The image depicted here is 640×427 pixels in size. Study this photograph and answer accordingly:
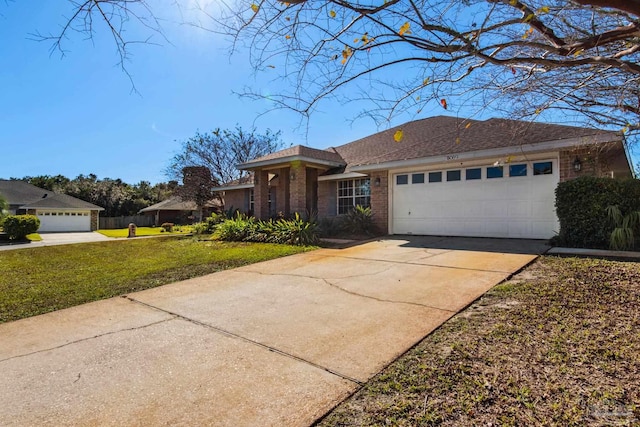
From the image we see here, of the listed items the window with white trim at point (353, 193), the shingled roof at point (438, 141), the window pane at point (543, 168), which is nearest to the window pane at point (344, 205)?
the window with white trim at point (353, 193)

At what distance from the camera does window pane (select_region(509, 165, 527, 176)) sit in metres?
9.98

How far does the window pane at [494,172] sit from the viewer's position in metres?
10.4

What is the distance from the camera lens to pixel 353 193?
15078 mm

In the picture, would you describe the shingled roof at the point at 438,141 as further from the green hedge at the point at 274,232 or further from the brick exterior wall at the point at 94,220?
the brick exterior wall at the point at 94,220

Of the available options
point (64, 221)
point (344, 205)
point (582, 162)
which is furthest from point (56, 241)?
point (582, 162)

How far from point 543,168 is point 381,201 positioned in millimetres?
5301

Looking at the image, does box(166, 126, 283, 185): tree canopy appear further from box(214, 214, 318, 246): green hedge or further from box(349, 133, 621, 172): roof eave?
box(349, 133, 621, 172): roof eave

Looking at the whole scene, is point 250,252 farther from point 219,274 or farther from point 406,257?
point 406,257

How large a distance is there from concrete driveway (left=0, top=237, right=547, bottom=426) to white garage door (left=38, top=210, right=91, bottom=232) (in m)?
32.9

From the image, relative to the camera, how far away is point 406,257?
7.78m

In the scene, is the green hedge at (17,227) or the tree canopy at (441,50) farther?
the green hedge at (17,227)

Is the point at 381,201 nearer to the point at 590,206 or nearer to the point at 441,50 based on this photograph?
the point at 590,206

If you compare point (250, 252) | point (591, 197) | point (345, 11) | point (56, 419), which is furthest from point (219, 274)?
point (591, 197)

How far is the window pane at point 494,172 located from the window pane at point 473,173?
269 millimetres
